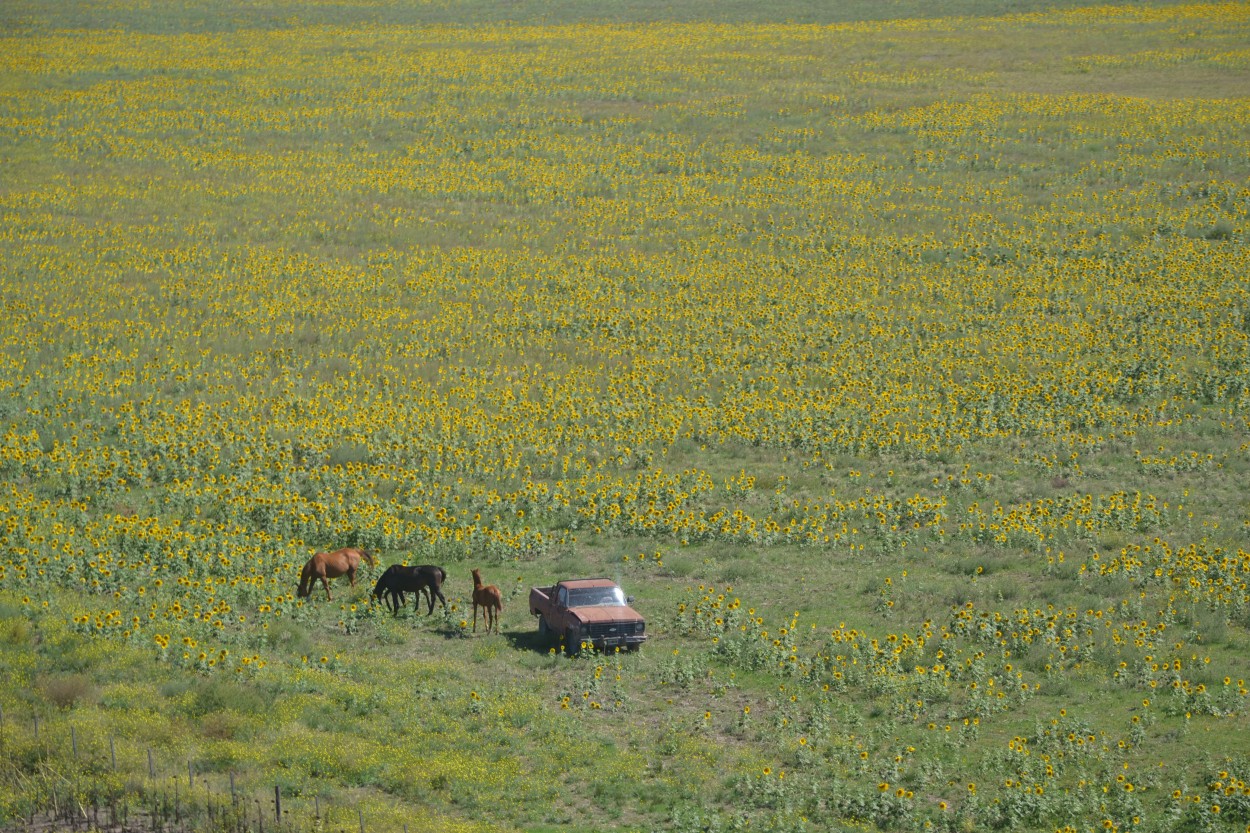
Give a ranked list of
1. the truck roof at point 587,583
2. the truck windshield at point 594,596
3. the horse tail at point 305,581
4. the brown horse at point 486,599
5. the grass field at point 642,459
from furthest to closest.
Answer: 1. the horse tail at point 305,581
2. the truck roof at point 587,583
3. the brown horse at point 486,599
4. the truck windshield at point 594,596
5. the grass field at point 642,459

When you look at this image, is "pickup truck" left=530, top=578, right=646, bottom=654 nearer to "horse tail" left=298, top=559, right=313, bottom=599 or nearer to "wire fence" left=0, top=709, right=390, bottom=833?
"horse tail" left=298, top=559, right=313, bottom=599

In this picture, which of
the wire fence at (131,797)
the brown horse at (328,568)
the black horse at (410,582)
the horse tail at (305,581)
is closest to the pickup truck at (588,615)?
the black horse at (410,582)

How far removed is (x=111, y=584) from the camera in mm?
21562

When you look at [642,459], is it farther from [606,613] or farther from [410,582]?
[606,613]

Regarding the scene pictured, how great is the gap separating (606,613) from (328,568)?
489cm

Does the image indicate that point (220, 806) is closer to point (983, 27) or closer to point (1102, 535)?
point (1102, 535)

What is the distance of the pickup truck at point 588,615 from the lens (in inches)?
779

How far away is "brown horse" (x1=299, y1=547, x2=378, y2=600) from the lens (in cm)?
2184

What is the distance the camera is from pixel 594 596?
20734 mm

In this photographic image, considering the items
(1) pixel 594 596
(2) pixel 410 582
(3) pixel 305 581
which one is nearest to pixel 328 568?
(3) pixel 305 581

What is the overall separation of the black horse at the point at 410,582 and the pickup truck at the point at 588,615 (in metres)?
1.48

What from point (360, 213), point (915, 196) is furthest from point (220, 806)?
point (915, 196)

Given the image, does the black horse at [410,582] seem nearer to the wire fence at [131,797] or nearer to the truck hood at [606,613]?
the truck hood at [606,613]

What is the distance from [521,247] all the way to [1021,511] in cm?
2904
